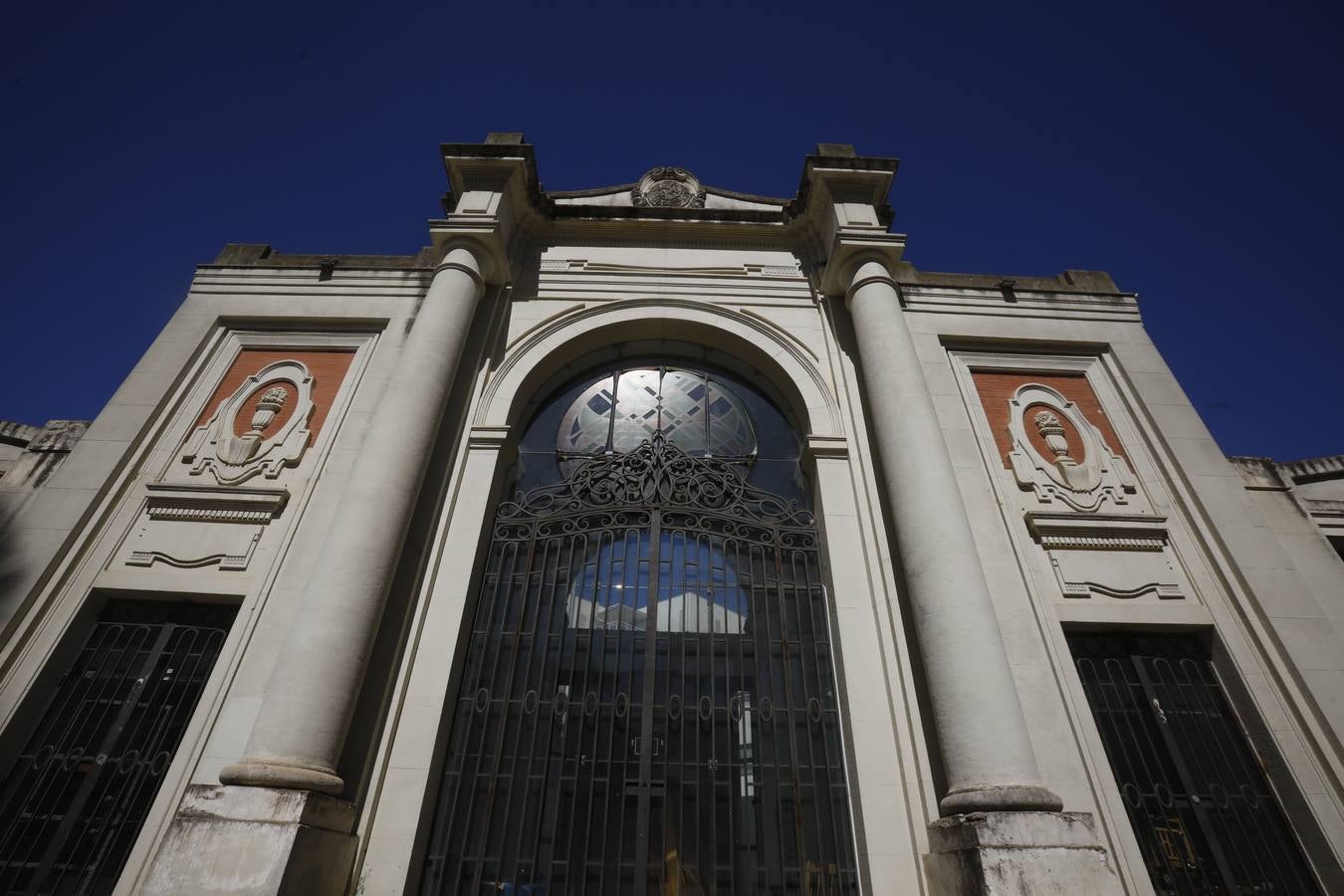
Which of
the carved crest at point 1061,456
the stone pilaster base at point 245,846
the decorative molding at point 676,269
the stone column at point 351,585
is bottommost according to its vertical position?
the stone pilaster base at point 245,846

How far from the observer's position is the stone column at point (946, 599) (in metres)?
4.48

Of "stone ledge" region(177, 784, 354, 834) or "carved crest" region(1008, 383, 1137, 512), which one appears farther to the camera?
"carved crest" region(1008, 383, 1137, 512)

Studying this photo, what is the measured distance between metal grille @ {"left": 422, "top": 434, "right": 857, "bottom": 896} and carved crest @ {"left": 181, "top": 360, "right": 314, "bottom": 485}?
2512 mm

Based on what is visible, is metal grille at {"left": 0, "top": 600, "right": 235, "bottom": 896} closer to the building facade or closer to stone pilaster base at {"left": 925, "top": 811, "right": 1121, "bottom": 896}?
the building facade

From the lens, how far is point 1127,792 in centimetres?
549

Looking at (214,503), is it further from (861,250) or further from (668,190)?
(861,250)

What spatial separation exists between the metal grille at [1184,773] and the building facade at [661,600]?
0.11ft

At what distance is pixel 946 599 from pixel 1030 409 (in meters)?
3.65

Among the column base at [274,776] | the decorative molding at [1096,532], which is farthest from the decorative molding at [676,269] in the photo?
the column base at [274,776]

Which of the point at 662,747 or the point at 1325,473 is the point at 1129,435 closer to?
the point at 1325,473

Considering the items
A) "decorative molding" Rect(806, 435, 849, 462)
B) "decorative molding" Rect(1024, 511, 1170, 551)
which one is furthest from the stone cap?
"decorative molding" Rect(1024, 511, 1170, 551)

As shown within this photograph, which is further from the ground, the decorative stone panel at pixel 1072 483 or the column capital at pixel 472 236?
the column capital at pixel 472 236

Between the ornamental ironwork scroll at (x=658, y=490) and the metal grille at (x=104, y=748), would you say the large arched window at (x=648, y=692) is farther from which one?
the metal grille at (x=104, y=748)

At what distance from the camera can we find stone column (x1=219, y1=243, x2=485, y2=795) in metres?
4.46
